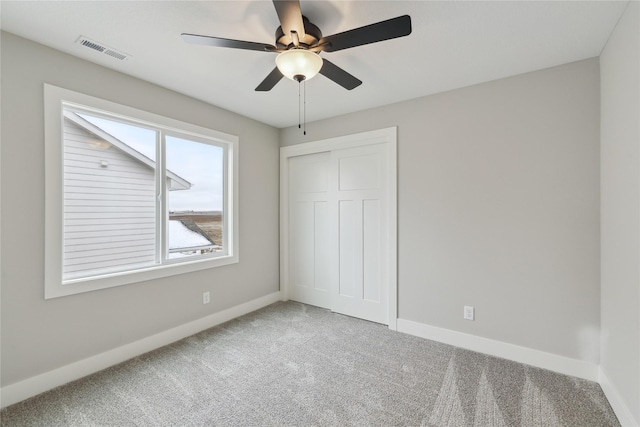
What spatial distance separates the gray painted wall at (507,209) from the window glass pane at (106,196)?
2.51 metres

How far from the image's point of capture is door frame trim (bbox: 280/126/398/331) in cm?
302

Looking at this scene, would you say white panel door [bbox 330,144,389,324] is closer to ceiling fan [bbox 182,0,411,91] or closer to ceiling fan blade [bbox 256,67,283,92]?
ceiling fan blade [bbox 256,67,283,92]

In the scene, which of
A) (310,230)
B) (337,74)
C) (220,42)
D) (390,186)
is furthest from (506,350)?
(220,42)

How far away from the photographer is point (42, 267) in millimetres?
1996

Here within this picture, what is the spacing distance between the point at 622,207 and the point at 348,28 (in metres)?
2.04

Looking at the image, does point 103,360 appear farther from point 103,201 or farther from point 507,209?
point 507,209

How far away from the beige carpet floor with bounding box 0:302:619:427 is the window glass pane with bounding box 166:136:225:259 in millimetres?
1014

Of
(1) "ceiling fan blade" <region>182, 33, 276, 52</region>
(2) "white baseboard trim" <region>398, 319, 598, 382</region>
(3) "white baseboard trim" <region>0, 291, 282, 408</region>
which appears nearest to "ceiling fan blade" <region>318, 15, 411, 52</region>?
(1) "ceiling fan blade" <region>182, 33, 276, 52</region>

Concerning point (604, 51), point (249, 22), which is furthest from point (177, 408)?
point (604, 51)

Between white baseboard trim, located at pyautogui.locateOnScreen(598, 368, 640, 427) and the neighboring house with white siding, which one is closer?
white baseboard trim, located at pyautogui.locateOnScreen(598, 368, 640, 427)

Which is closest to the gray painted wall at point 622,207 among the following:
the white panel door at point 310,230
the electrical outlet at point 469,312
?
the electrical outlet at point 469,312

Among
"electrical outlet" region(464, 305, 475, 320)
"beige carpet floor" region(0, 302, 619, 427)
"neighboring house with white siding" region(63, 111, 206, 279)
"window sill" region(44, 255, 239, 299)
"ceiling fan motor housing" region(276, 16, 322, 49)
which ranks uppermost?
"ceiling fan motor housing" region(276, 16, 322, 49)

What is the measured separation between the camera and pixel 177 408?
1.83 metres

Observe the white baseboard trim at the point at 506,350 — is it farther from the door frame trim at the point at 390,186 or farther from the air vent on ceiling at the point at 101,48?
the air vent on ceiling at the point at 101,48
